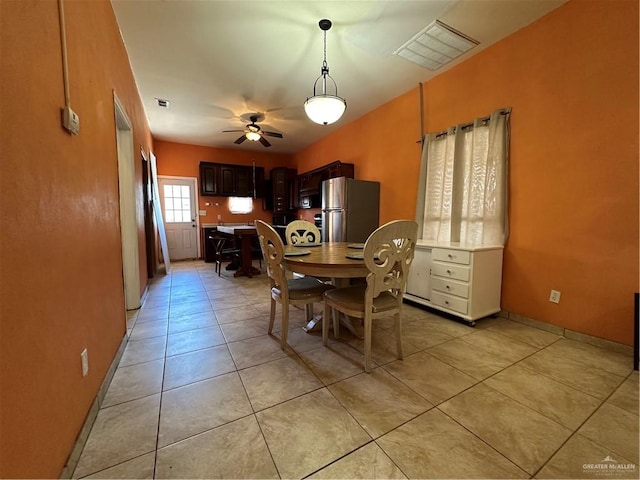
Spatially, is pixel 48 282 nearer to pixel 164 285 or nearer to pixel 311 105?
pixel 311 105

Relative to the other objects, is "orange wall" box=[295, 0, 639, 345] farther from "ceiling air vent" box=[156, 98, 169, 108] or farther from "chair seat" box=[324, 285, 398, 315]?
"ceiling air vent" box=[156, 98, 169, 108]

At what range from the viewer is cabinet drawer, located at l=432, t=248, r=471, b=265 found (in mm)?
2497

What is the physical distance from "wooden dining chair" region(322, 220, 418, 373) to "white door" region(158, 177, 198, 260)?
18.3 feet

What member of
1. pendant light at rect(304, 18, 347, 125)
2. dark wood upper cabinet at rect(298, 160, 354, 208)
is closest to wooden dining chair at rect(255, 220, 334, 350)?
pendant light at rect(304, 18, 347, 125)

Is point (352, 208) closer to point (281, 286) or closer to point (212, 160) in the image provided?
point (281, 286)

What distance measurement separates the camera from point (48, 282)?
38.2 inches

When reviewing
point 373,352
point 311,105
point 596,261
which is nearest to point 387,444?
point 373,352

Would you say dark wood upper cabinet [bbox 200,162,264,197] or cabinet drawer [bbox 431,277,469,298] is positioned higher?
dark wood upper cabinet [bbox 200,162,264,197]

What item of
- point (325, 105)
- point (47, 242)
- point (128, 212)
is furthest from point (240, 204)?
point (47, 242)

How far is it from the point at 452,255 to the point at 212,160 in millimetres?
→ 6096

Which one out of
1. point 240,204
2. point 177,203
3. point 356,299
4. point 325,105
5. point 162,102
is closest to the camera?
point 356,299

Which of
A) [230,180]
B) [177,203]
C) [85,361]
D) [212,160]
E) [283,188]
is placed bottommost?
[85,361]

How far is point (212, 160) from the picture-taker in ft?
21.6

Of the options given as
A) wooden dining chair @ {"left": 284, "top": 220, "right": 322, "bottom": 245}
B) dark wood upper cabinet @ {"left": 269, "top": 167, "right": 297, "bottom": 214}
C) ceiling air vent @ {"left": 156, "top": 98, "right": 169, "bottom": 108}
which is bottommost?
wooden dining chair @ {"left": 284, "top": 220, "right": 322, "bottom": 245}
